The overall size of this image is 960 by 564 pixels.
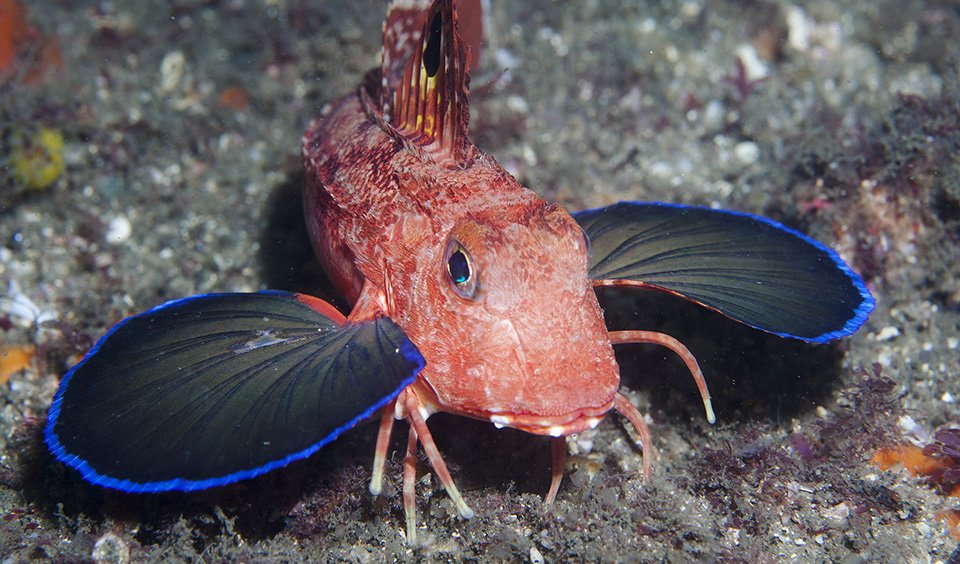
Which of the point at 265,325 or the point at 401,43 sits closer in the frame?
the point at 265,325

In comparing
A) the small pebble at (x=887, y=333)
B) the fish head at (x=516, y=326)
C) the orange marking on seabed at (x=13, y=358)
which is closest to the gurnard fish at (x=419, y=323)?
the fish head at (x=516, y=326)

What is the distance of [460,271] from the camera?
3.18 metres

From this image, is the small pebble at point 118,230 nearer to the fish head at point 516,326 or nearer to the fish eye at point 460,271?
the fish head at point 516,326

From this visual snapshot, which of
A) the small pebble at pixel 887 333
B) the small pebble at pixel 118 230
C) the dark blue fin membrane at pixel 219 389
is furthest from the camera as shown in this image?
the small pebble at pixel 118 230

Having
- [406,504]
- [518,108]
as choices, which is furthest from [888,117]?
[406,504]

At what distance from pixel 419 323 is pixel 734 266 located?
2046 millimetres

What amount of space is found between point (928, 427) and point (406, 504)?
3477mm

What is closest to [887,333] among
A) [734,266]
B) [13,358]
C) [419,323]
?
[734,266]

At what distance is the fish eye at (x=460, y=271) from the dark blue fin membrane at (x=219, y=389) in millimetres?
393

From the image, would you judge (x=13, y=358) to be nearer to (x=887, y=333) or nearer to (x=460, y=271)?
(x=460, y=271)

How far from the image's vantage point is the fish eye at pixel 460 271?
3129mm

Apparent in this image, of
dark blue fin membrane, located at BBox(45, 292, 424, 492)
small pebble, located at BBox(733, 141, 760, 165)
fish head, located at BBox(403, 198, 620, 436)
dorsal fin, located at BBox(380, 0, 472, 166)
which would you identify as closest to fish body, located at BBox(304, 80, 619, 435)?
fish head, located at BBox(403, 198, 620, 436)

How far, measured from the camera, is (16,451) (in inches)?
165

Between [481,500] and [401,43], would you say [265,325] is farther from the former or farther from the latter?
[401,43]
